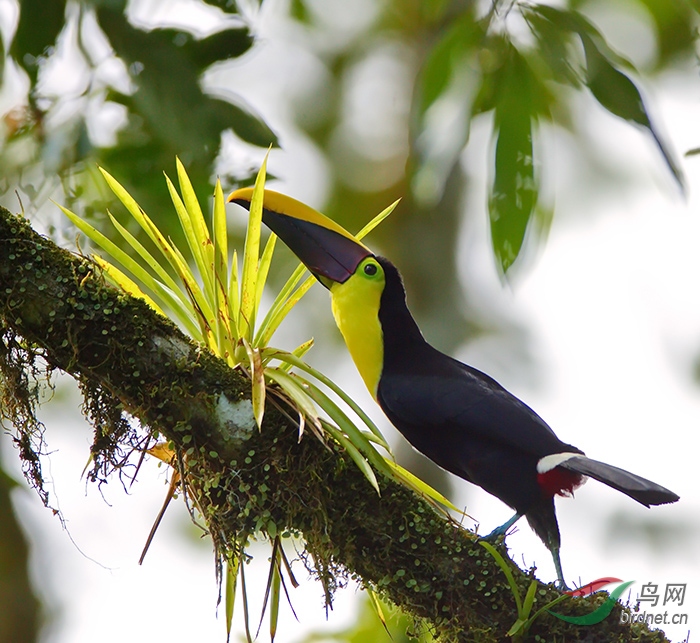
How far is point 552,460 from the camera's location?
2520 millimetres

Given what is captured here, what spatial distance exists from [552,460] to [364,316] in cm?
75

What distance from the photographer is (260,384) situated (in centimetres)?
198

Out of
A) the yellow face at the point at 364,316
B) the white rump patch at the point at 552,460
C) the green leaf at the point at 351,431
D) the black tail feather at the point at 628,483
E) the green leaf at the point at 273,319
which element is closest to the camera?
the green leaf at the point at 351,431

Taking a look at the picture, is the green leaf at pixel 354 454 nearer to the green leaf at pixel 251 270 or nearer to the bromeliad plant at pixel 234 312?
the bromeliad plant at pixel 234 312

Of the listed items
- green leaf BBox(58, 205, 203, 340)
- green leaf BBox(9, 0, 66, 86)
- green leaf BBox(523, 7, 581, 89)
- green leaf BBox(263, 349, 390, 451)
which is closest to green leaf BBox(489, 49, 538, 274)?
green leaf BBox(523, 7, 581, 89)

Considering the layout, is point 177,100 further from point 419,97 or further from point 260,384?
point 260,384

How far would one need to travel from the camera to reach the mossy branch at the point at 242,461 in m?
1.93

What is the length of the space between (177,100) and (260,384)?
105 centimetres

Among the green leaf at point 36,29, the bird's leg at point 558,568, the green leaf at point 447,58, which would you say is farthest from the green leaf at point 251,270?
the bird's leg at point 558,568

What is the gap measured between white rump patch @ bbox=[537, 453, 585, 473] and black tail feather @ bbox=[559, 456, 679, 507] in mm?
79

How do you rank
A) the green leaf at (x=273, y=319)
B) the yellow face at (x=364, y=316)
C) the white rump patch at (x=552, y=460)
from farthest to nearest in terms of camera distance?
the yellow face at (x=364, y=316), the white rump patch at (x=552, y=460), the green leaf at (x=273, y=319)

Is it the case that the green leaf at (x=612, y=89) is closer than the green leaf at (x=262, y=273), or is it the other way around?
the green leaf at (x=612, y=89)

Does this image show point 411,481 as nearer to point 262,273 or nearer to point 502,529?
point 502,529

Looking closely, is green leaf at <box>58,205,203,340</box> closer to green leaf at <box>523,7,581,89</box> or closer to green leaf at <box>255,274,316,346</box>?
green leaf at <box>255,274,316,346</box>
